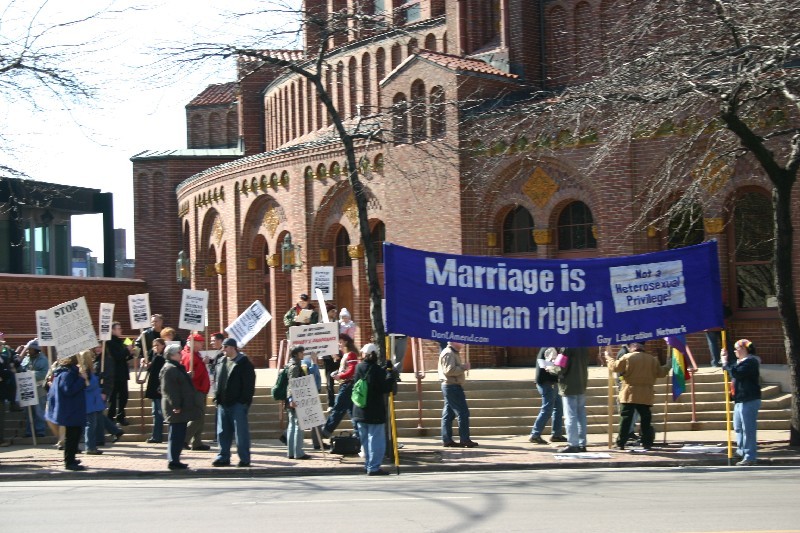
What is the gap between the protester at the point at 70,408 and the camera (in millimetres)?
15516

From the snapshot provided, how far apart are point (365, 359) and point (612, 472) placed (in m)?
3.55

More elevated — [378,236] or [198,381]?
[378,236]

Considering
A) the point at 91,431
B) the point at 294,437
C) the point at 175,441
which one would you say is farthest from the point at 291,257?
the point at 175,441

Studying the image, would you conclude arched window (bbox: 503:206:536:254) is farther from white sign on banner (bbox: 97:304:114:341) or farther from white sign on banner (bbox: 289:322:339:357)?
white sign on banner (bbox: 97:304:114:341)

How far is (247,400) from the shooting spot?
15789 millimetres

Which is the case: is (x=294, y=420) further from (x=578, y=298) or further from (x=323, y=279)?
(x=323, y=279)

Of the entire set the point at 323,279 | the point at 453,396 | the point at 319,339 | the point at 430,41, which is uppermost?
the point at 430,41

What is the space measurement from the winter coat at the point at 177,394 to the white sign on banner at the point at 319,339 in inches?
107

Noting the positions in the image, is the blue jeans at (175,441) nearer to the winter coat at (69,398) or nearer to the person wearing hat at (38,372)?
the winter coat at (69,398)

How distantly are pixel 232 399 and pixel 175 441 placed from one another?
98 centimetres

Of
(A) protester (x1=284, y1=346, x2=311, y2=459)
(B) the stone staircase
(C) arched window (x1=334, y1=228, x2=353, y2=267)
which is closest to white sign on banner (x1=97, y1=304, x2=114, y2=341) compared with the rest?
(B) the stone staircase

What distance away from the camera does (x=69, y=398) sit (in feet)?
51.1

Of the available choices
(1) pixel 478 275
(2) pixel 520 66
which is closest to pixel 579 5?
(2) pixel 520 66

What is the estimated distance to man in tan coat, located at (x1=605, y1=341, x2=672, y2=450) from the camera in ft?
53.5
